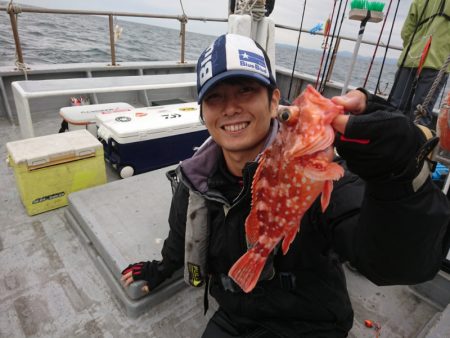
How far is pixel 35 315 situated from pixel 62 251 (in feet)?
2.33

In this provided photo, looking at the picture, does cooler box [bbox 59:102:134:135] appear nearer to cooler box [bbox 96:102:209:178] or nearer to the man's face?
cooler box [bbox 96:102:209:178]

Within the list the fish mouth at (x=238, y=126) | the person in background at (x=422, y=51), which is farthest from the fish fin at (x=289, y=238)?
the person in background at (x=422, y=51)

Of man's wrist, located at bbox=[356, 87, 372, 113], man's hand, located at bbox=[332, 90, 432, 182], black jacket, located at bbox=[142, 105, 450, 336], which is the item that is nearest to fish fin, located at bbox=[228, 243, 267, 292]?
black jacket, located at bbox=[142, 105, 450, 336]

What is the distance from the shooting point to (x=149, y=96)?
687cm

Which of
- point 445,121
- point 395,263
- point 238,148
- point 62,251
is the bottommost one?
point 62,251

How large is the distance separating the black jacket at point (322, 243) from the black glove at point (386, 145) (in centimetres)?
7

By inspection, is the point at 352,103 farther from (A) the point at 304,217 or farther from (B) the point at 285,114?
(A) the point at 304,217

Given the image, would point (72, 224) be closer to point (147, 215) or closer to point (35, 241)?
point (35, 241)

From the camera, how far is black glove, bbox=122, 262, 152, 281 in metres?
2.32

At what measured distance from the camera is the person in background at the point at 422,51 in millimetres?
3695

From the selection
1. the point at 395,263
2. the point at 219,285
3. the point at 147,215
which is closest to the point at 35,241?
the point at 147,215

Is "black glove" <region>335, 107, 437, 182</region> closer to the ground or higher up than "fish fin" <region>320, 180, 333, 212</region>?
higher up

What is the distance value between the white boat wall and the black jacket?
498 mm

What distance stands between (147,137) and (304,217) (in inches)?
113
